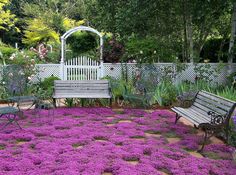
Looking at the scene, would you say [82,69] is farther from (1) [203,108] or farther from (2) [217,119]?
(2) [217,119]

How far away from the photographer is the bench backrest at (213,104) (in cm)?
603

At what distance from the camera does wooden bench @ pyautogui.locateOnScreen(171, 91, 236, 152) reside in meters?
5.86

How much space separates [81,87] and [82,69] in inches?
100.0

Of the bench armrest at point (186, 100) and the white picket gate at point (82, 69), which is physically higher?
the white picket gate at point (82, 69)

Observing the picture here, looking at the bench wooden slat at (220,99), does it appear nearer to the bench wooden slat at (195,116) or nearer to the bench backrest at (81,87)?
the bench wooden slat at (195,116)

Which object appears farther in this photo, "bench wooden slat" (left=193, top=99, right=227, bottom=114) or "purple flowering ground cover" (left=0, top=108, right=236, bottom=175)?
"bench wooden slat" (left=193, top=99, right=227, bottom=114)

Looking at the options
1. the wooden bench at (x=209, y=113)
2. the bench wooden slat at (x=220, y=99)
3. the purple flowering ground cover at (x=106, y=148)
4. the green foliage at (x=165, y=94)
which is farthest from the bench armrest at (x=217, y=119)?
the green foliage at (x=165, y=94)

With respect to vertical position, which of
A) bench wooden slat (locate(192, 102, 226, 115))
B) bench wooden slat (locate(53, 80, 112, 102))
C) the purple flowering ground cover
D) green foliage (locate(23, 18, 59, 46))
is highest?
green foliage (locate(23, 18, 59, 46))

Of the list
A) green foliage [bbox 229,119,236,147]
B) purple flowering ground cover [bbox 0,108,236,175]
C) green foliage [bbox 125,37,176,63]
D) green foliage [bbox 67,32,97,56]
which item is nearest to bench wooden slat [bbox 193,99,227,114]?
green foliage [bbox 229,119,236,147]

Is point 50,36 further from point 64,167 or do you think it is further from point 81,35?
point 64,167

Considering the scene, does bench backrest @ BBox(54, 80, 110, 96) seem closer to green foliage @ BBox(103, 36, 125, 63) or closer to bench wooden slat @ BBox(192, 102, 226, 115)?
green foliage @ BBox(103, 36, 125, 63)

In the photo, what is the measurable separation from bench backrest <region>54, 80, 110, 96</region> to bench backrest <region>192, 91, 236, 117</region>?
3.02 m

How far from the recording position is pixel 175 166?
4.86 meters

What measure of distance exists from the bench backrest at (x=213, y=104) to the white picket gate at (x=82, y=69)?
530 centimetres
